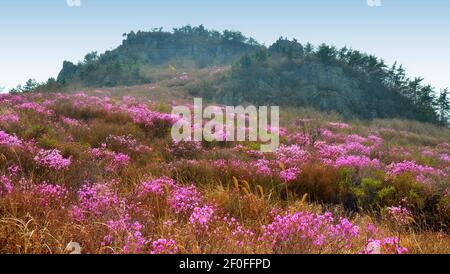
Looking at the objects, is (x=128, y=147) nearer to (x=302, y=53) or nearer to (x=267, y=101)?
(x=267, y=101)

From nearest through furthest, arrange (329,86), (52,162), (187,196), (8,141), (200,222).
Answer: (200,222)
(187,196)
(52,162)
(8,141)
(329,86)

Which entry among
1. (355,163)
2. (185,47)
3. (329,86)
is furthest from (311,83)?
(185,47)

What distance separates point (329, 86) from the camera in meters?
42.6

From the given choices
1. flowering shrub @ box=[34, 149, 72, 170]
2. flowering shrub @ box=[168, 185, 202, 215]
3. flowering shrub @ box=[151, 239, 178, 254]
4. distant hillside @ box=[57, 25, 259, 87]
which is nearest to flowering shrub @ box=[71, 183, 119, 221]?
flowering shrub @ box=[168, 185, 202, 215]

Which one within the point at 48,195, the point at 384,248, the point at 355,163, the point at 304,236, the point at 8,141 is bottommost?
the point at 355,163

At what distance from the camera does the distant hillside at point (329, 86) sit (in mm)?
38750

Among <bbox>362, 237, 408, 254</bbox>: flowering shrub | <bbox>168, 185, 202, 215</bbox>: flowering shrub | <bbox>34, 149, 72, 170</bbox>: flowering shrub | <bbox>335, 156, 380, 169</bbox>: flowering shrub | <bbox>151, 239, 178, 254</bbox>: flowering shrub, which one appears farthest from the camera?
<bbox>335, 156, 380, 169</bbox>: flowering shrub

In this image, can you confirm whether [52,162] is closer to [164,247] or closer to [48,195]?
[48,195]

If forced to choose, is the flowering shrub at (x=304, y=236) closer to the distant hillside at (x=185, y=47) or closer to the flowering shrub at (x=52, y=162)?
the flowering shrub at (x=52, y=162)

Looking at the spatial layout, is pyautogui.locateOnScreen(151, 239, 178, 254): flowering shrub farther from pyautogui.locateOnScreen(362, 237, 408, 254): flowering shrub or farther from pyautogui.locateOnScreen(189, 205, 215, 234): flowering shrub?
pyautogui.locateOnScreen(362, 237, 408, 254): flowering shrub

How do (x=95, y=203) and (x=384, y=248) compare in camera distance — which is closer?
(x=384, y=248)

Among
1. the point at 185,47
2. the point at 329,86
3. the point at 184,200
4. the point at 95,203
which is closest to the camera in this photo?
the point at 95,203

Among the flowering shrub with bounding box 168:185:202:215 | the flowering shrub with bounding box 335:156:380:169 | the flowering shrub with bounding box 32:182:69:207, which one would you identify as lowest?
the flowering shrub with bounding box 335:156:380:169

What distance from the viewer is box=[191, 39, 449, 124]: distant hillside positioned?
38.8m
